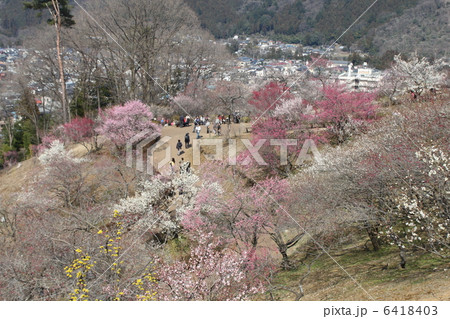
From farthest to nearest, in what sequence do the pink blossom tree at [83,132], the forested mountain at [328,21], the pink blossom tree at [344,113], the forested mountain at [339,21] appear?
the forested mountain at [328,21]
the forested mountain at [339,21]
the pink blossom tree at [83,132]
the pink blossom tree at [344,113]

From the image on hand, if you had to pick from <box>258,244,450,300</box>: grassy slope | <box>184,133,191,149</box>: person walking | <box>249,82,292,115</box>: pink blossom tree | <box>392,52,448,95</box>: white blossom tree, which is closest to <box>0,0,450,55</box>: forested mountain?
<box>392,52,448,95</box>: white blossom tree

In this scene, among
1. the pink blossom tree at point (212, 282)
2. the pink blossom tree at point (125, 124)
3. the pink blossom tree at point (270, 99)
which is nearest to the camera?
the pink blossom tree at point (212, 282)

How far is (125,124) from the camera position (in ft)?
63.1

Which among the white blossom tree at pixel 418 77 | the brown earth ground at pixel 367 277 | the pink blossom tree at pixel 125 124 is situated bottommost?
the brown earth ground at pixel 367 277

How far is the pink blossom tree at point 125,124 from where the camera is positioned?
62.8 feet

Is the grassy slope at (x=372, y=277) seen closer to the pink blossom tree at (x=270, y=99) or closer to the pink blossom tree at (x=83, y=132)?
the pink blossom tree at (x=270, y=99)

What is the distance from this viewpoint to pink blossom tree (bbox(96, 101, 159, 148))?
1916cm

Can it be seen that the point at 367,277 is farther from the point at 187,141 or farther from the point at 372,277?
the point at 187,141

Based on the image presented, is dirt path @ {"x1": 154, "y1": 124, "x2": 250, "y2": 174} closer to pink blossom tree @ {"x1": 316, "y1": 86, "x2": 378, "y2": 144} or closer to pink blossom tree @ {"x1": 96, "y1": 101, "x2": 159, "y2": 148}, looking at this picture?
pink blossom tree @ {"x1": 96, "y1": 101, "x2": 159, "y2": 148}

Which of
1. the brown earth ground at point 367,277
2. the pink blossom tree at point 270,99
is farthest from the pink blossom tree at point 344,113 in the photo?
the brown earth ground at point 367,277

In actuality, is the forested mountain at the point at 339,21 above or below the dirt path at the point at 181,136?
above

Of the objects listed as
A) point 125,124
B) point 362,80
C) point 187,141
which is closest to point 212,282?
point 187,141

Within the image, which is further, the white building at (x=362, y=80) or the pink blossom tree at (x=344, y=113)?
the white building at (x=362, y=80)

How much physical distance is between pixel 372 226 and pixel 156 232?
25.4ft
